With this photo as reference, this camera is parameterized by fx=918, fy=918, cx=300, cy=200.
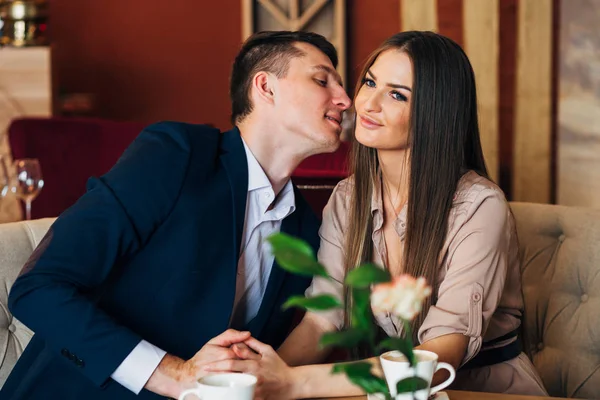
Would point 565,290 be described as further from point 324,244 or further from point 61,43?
point 61,43

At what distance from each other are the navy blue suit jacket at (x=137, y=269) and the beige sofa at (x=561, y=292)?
253mm

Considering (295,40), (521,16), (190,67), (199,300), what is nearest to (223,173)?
(199,300)

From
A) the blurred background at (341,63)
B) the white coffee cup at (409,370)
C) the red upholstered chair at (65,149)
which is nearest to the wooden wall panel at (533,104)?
the blurred background at (341,63)

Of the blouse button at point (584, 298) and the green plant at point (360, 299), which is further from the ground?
the green plant at point (360, 299)

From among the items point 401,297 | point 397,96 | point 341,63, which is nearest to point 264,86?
point 397,96

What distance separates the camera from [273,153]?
6.66 ft

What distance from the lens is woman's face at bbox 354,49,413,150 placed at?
1.91m

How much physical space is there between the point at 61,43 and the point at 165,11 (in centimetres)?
73

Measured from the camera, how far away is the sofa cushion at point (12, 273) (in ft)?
6.08

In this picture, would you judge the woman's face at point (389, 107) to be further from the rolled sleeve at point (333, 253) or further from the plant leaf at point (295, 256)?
the plant leaf at point (295, 256)

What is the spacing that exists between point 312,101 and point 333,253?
34cm

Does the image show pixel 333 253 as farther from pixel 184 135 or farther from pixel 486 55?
pixel 486 55

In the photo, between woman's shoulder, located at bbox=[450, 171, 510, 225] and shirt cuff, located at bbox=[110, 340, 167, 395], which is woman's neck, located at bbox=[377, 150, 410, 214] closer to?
woman's shoulder, located at bbox=[450, 171, 510, 225]

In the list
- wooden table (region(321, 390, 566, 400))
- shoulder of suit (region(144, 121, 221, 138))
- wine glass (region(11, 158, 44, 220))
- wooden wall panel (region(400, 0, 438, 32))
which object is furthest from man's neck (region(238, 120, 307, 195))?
wooden wall panel (region(400, 0, 438, 32))
